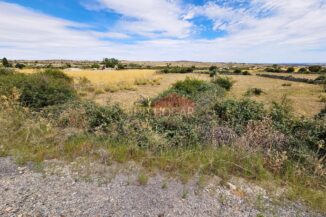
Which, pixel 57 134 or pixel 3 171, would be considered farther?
pixel 57 134

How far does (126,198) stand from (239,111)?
4.46 metres

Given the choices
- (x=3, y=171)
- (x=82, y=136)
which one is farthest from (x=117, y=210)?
(x=82, y=136)

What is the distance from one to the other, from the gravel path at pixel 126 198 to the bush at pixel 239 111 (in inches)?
115

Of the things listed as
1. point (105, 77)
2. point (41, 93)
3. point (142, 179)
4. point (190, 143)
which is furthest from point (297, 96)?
point (142, 179)

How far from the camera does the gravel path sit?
287 centimetres

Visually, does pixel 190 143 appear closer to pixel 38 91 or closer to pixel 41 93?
pixel 41 93

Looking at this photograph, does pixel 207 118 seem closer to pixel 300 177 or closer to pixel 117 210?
pixel 300 177

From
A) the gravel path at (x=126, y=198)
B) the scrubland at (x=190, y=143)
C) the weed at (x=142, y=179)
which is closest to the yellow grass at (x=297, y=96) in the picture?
the scrubland at (x=190, y=143)

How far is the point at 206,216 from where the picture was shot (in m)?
2.83

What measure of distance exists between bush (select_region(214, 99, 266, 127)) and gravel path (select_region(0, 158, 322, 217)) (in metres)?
2.91

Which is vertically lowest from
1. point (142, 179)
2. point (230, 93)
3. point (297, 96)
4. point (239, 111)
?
point (297, 96)

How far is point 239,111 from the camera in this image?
6.58 metres

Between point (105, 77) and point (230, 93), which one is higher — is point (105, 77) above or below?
above

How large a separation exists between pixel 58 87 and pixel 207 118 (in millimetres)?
7542
